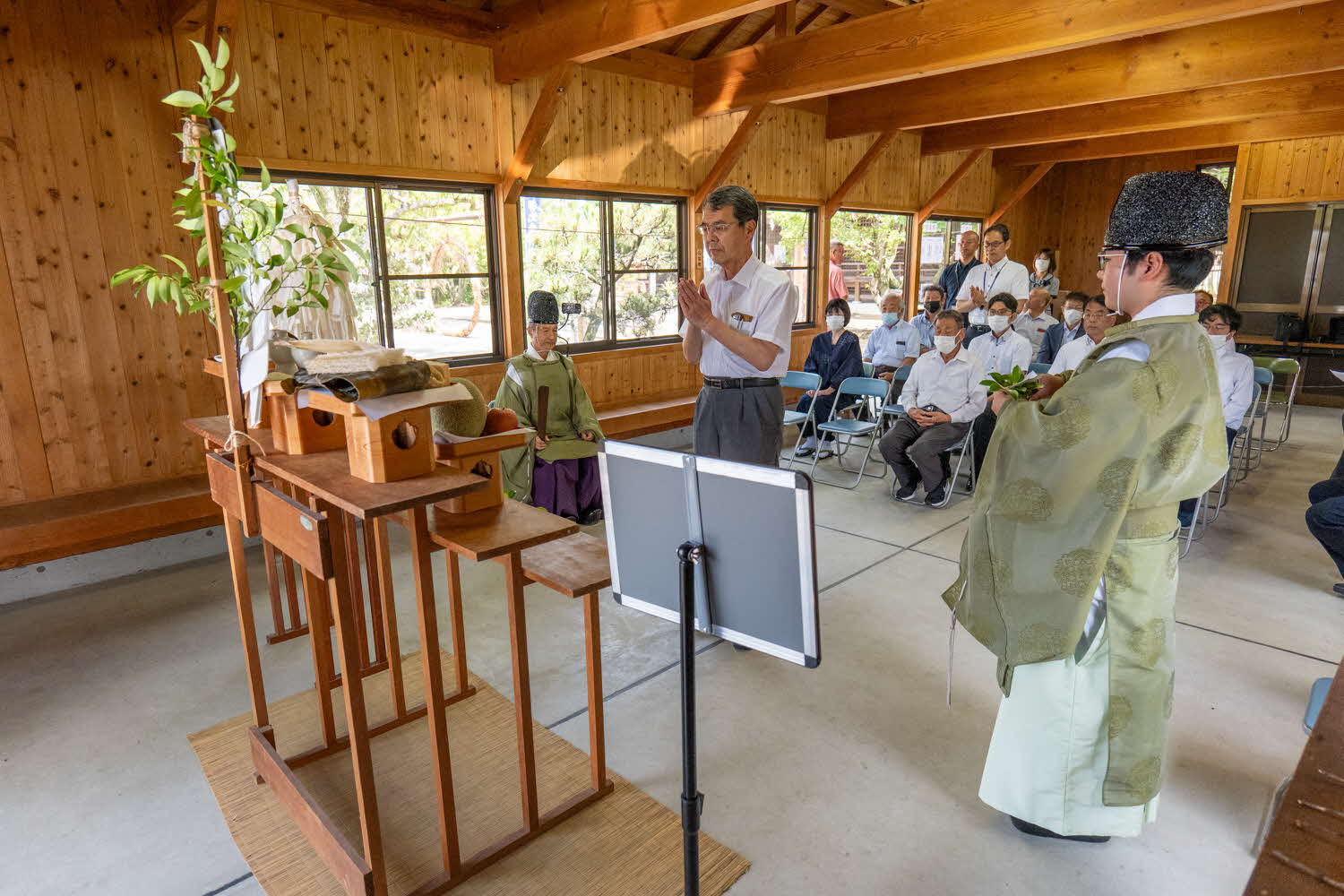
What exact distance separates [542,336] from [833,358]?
2.66m

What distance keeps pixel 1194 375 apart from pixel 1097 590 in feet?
1.66

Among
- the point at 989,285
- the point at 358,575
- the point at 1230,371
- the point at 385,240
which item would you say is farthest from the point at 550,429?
the point at 989,285

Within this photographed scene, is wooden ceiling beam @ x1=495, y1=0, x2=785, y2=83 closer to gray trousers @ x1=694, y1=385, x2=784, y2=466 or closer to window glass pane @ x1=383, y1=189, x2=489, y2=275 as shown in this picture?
window glass pane @ x1=383, y1=189, x2=489, y2=275

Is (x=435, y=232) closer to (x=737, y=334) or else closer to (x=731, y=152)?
(x=731, y=152)

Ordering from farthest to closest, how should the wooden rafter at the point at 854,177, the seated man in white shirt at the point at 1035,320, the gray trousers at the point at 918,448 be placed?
1. the wooden rafter at the point at 854,177
2. the seated man in white shirt at the point at 1035,320
3. the gray trousers at the point at 918,448

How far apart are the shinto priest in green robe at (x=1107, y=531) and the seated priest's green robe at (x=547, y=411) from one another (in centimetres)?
265

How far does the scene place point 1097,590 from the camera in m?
1.71

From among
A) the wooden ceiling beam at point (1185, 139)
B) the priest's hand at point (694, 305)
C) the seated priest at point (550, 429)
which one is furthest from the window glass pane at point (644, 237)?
the wooden ceiling beam at point (1185, 139)

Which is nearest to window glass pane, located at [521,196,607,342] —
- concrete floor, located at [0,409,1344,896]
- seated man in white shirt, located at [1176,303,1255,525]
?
concrete floor, located at [0,409,1344,896]

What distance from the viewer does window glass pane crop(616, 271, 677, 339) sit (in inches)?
239

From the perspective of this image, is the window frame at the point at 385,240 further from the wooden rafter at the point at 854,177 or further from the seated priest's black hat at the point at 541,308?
the wooden rafter at the point at 854,177

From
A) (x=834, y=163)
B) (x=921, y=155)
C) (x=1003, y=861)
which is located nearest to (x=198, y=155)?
(x=1003, y=861)

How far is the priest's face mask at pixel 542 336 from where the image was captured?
4145mm

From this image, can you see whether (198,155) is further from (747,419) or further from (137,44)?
(137,44)
